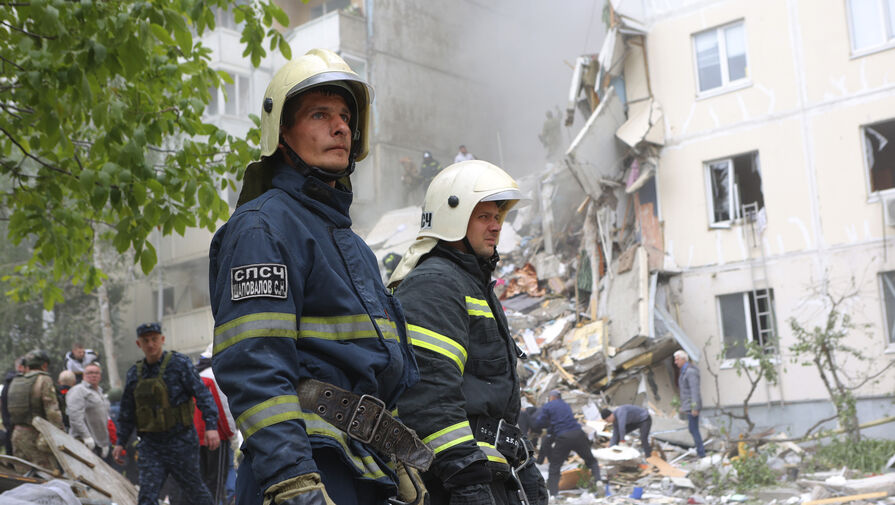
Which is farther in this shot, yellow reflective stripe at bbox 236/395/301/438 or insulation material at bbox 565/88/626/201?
insulation material at bbox 565/88/626/201

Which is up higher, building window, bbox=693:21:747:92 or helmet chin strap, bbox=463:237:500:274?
building window, bbox=693:21:747:92

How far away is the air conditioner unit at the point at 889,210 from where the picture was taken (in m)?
16.9

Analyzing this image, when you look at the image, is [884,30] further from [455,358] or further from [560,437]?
[455,358]

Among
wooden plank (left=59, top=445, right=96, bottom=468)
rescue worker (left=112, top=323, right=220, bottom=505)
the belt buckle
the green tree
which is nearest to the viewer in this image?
the belt buckle

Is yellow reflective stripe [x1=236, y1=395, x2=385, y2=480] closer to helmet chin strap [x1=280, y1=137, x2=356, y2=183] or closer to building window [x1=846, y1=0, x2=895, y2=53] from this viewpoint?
helmet chin strap [x1=280, y1=137, x2=356, y2=183]

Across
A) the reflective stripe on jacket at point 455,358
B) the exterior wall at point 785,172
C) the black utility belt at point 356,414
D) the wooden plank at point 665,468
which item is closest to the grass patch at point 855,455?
the wooden plank at point 665,468

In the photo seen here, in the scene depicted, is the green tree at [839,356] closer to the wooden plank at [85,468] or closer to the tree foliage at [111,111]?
the wooden plank at [85,468]

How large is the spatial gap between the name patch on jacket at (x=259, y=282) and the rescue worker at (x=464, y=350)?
1.16 metres

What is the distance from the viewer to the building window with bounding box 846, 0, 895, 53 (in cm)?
1742

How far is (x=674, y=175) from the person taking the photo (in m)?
20.2

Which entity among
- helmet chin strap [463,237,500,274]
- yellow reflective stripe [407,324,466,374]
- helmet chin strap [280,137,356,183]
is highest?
helmet chin strap [280,137,356,183]

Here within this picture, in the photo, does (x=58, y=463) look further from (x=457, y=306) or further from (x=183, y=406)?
(x=457, y=306)

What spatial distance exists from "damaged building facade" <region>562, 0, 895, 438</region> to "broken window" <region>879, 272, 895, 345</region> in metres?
0.03

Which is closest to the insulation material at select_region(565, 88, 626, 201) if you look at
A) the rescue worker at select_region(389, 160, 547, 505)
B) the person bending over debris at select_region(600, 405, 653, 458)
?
the person bending over debris at select_region(600, 405, 653, 458)
